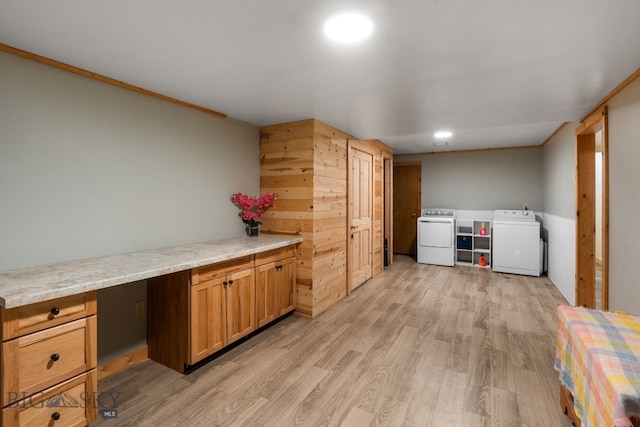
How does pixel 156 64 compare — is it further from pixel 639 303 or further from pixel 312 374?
pixel 639 303

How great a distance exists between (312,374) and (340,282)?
173 centimetres

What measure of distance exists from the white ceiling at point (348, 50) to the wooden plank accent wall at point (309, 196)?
0.58 meters

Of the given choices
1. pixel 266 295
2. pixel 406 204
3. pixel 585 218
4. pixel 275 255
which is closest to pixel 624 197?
pixel 585 218

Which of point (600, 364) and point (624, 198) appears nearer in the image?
point (600, 364)

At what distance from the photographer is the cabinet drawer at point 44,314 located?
4.59ft

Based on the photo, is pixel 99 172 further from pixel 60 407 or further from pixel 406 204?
pixel 406 204

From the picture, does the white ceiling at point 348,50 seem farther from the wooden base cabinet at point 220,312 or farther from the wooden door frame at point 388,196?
the wooden door frame at point 388,196

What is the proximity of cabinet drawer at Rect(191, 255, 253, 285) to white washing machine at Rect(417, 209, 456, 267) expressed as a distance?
421cm

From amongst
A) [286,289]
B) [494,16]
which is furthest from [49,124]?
[494,16]

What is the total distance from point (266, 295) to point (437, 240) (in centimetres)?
405

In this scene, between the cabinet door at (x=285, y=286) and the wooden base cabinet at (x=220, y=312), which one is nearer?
the wooden base cabinet at (x=220, y=312)

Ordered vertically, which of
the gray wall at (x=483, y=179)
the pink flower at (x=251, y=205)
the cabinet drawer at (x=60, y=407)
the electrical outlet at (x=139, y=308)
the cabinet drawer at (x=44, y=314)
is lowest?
the cabinet drawer at (x=60, y=407)

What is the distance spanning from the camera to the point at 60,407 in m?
1.58

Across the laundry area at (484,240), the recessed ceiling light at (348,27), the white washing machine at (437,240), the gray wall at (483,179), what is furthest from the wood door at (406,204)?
the recessed ceiling light at (348,27)
